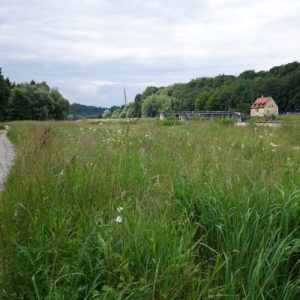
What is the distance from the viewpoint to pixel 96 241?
255 cm

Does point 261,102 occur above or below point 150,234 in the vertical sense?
above

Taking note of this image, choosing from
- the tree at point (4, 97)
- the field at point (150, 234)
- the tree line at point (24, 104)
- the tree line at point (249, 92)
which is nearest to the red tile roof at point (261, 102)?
the tree line at point (249, 92)

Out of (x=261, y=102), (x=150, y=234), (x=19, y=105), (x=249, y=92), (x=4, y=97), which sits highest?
(x=249, y=92)

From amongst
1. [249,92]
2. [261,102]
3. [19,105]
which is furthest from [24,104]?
[249,92]

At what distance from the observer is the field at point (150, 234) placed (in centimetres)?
223

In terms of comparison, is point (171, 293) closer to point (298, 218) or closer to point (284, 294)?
point (284, 294)

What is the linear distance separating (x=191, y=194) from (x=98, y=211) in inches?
32.3

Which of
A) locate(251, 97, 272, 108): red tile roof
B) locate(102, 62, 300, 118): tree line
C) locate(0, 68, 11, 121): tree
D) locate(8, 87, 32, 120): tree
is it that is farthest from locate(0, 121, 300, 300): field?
locate(251, 97, 272, 108): red tile roof

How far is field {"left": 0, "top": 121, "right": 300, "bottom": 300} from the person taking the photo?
2234mm

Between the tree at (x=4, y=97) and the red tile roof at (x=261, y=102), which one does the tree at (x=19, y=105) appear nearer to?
the tree at (x=4, y=97)

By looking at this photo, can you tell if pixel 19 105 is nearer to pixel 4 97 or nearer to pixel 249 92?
pixel 4 97

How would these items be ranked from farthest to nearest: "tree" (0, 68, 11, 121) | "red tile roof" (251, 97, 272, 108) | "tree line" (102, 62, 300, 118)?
"tree line" (102, 62, 300, 118) < "red tile roof" (251, 97, 272, 108) < "tree" (0, 68, 11, 121)

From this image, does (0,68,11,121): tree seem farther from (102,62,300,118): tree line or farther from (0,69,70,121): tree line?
(102,62,300,118): tree line

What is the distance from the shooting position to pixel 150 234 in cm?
254
